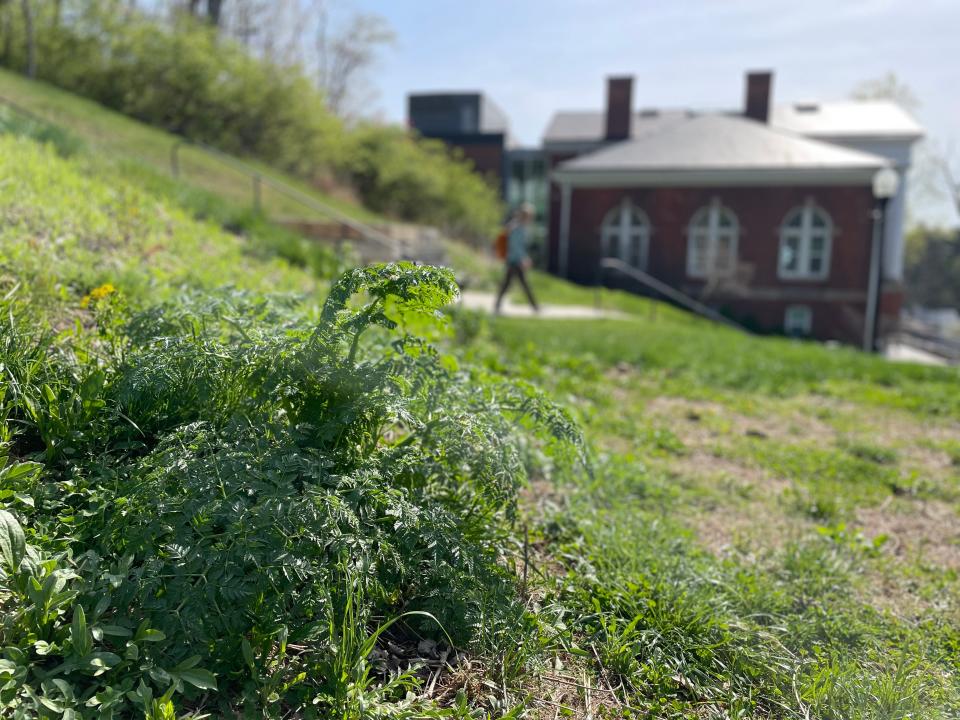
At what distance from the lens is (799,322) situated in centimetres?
2575

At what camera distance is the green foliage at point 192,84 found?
17734 mm

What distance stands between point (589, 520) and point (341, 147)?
2099 cm

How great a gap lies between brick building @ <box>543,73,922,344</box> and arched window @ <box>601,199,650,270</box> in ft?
0.11

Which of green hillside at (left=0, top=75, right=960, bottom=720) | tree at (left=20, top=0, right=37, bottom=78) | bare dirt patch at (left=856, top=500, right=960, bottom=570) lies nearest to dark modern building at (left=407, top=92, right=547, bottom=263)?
tree at (left=20, top=0, right=37, bottom=78)

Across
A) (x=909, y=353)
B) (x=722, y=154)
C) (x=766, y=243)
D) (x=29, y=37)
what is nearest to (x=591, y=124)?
(x=722, y=154)

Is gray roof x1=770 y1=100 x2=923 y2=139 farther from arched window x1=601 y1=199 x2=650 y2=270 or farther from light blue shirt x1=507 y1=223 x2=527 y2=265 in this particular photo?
light blue shirt x1=507 y1=223 x2=527 y2=265

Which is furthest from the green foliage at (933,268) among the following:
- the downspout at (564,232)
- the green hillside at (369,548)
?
the green hillside at (369,548)

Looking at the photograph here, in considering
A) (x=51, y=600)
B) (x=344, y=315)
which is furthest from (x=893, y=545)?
(x=51, y=600)

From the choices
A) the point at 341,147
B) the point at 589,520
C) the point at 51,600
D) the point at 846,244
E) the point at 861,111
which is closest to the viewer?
the point at 51,600

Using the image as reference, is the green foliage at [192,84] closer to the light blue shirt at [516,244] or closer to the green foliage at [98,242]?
the light blue shirt at [516,244]

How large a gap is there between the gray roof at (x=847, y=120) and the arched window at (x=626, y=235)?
12.8 m

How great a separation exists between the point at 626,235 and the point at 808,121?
15880 millimetres

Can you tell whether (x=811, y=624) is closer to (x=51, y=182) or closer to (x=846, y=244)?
(x=51, y=182)

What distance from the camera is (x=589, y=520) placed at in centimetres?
363
